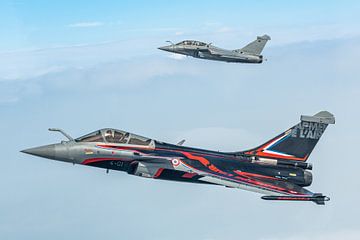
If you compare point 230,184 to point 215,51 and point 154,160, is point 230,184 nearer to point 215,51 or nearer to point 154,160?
point 154,160

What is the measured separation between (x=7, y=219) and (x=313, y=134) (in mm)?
86129

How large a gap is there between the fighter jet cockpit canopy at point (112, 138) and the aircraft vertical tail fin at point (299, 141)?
6.46 meters

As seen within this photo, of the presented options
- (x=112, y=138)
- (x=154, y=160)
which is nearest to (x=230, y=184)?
(x=154, y=160)

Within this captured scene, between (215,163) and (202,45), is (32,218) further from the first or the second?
(215,163)

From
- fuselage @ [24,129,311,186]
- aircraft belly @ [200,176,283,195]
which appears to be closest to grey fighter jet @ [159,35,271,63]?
fuselage @ [24,129,311,186]

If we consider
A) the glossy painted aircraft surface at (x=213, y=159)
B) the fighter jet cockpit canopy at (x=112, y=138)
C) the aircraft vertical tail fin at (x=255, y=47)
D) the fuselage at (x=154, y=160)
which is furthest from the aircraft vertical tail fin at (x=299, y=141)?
the aircraft vertical tail fin at (x=255, y=47)

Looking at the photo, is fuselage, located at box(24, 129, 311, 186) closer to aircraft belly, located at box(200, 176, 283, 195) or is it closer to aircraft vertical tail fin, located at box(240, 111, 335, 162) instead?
aircraft belly, located at box(200, 176, 283, 195)

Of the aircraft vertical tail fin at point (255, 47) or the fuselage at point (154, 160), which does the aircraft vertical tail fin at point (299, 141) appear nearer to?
the fuselage at point (154, 160)

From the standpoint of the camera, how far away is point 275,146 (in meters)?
29.8

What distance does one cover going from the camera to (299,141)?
96.8 feet

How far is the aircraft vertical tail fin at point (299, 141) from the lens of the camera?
95.3ft

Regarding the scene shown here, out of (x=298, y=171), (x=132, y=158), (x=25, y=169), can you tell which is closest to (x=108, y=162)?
(x=132, y=158)

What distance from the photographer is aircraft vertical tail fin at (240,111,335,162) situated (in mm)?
29062

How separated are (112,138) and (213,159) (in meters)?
5.66
